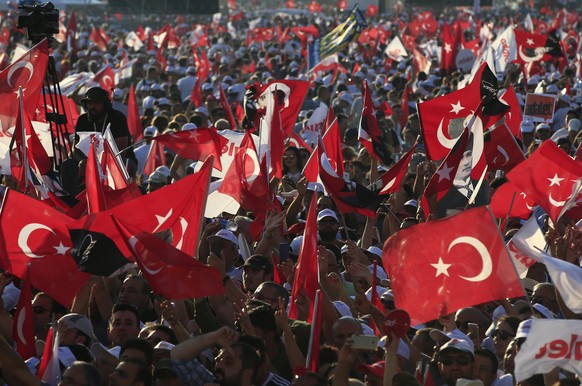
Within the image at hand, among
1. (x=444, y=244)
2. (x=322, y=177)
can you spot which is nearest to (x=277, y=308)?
(x=444, y=244)

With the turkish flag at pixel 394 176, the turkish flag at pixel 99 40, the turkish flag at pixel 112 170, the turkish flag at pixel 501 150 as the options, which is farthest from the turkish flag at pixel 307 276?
the turkish flag at pixel 99 40

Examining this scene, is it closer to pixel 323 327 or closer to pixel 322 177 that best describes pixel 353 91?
pixel 322 177

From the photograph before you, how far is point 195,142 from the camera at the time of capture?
12.2 m

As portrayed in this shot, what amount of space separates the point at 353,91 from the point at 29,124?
1153cm

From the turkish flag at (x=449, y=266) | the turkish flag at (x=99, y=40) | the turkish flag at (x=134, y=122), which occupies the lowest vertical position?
the turkish flag at (x=99, y=40)

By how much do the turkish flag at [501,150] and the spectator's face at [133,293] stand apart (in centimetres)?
435

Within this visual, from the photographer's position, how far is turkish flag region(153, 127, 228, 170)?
12102 millimetres

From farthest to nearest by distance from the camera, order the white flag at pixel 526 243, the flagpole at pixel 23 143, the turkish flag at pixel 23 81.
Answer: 1. the turkish flag at pixel 23 81
2. the flagpole at pixel 23 143
3. the white flag at pixel 526 243

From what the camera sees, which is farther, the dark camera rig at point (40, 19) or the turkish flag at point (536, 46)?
the turkish flag at point (536, 46)

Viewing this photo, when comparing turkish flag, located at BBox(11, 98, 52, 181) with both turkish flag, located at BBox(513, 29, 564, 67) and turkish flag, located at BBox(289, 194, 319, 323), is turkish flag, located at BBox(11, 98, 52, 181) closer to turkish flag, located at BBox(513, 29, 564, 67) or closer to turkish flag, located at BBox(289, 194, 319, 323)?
turkish flag, located at BBox(289, 194, 319, 323)

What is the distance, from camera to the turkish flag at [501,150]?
12.0 meters

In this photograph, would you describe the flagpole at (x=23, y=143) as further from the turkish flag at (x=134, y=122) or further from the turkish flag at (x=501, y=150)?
the turkish flag at (x=134, y=122)

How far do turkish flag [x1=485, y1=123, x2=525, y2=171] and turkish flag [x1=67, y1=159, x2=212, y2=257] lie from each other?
3.95m

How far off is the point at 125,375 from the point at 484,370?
5.79 feet
